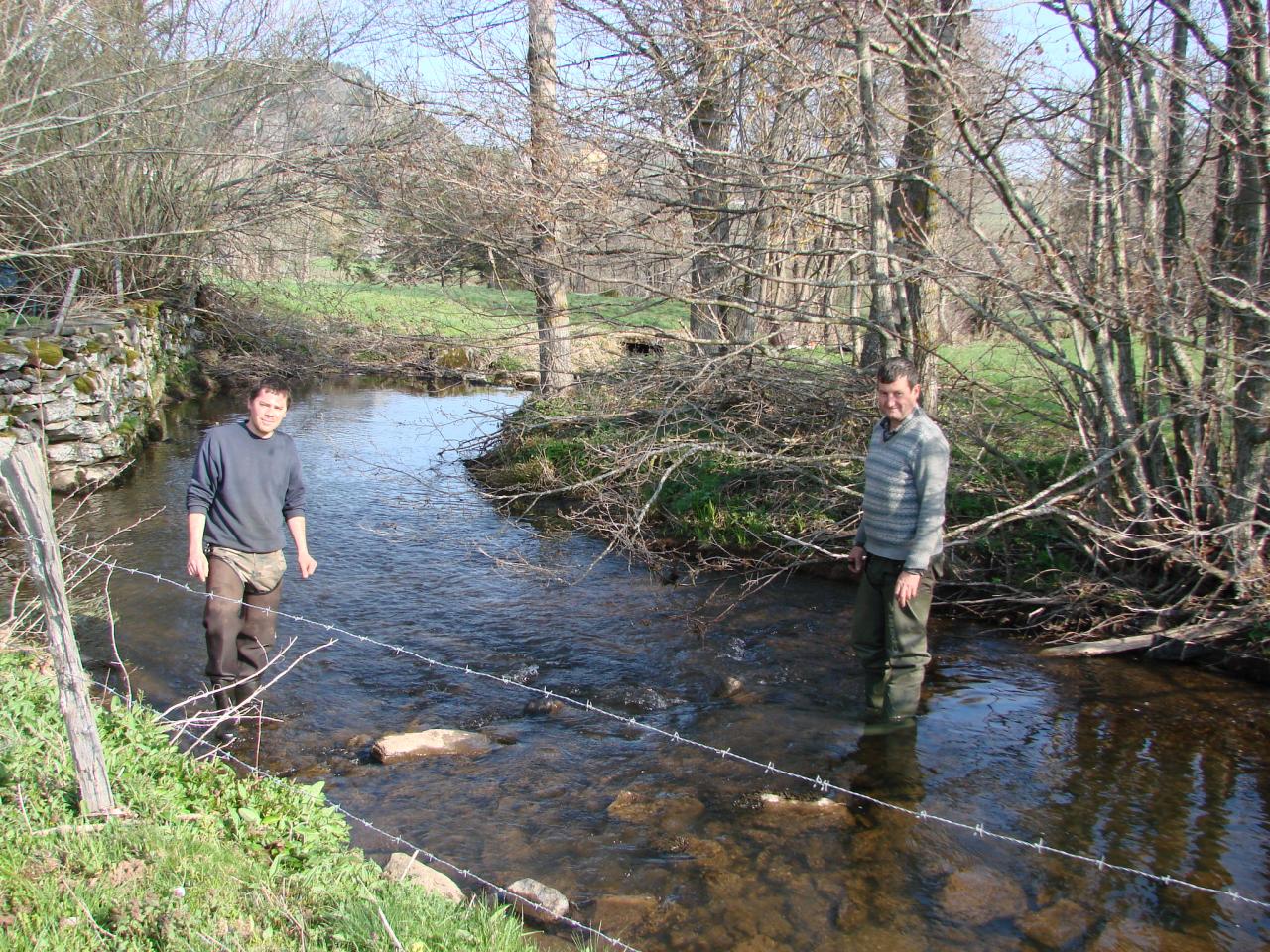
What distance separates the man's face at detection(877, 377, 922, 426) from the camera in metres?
5.20

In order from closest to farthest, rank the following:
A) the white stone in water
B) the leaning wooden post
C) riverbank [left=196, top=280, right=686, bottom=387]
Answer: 1. the leaning wooden post
2. riverbank [left=196, top=280, right=686, bottom=387]
3. the white stone in water

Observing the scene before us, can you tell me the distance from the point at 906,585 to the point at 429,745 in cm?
277

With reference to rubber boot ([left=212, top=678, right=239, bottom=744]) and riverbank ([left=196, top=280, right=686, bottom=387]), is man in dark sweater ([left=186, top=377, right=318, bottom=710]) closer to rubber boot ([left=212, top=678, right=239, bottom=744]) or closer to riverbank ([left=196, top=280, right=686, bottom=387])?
rubber boot ([left=212, top=678, right=239, bottom=744])

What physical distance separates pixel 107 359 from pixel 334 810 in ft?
34.6

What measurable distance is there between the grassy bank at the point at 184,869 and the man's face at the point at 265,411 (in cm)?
188

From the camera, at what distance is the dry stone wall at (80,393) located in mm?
10812

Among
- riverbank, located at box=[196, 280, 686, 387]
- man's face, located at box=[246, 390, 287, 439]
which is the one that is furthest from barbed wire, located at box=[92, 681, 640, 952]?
riverbank, located at box=[196, 280, 686, 387]

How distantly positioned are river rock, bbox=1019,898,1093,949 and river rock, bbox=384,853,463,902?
2349 mm

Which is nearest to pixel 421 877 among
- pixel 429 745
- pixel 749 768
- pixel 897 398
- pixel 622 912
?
pixel 622 912

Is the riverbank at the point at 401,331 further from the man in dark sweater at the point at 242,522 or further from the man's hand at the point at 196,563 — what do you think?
the man's hand at the point at 196,563

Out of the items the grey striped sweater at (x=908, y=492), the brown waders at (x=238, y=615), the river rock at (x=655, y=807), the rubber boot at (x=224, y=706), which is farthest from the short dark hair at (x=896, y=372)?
the rubber boot at (x=224, y=706)

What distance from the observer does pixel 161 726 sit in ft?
14.3

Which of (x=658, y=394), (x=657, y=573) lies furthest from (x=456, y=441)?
(x=657, y=573)

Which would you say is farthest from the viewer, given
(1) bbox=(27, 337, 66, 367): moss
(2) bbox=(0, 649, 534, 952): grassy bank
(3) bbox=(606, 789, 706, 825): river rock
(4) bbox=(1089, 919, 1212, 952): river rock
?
(1) bbox=(27, 337, 66, 367): moss
